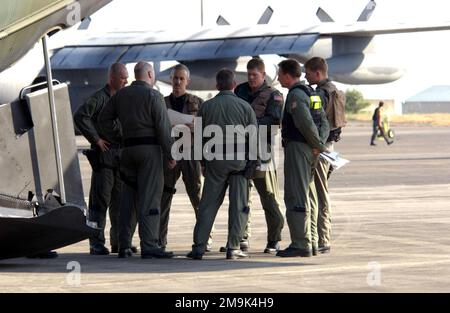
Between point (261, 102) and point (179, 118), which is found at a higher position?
point (261, 102)

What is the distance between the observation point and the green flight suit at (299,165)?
46.3 ft

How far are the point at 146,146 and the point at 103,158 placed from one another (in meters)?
1.14

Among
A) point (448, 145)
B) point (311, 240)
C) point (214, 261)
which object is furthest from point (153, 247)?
point (448, 145)

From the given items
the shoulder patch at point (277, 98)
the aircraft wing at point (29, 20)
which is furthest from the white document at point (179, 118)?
the aircraft wing at point (29, 20)

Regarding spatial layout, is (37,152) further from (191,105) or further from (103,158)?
(191,105)

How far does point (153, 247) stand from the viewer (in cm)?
1434

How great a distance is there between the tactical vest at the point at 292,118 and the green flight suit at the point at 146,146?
1.26 metres

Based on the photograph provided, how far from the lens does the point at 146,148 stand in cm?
1434

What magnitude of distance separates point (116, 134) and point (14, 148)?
160 centimetres

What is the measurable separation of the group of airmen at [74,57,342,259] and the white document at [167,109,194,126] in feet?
0.60

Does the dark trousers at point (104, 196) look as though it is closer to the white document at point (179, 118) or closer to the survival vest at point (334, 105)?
the white document at point (179, 118)

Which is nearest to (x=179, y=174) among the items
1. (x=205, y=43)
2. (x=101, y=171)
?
(x=101, y=171)

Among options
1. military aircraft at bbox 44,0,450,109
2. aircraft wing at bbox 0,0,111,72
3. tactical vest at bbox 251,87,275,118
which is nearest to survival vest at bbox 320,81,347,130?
tactical vest at bbox 251,87,275,118
